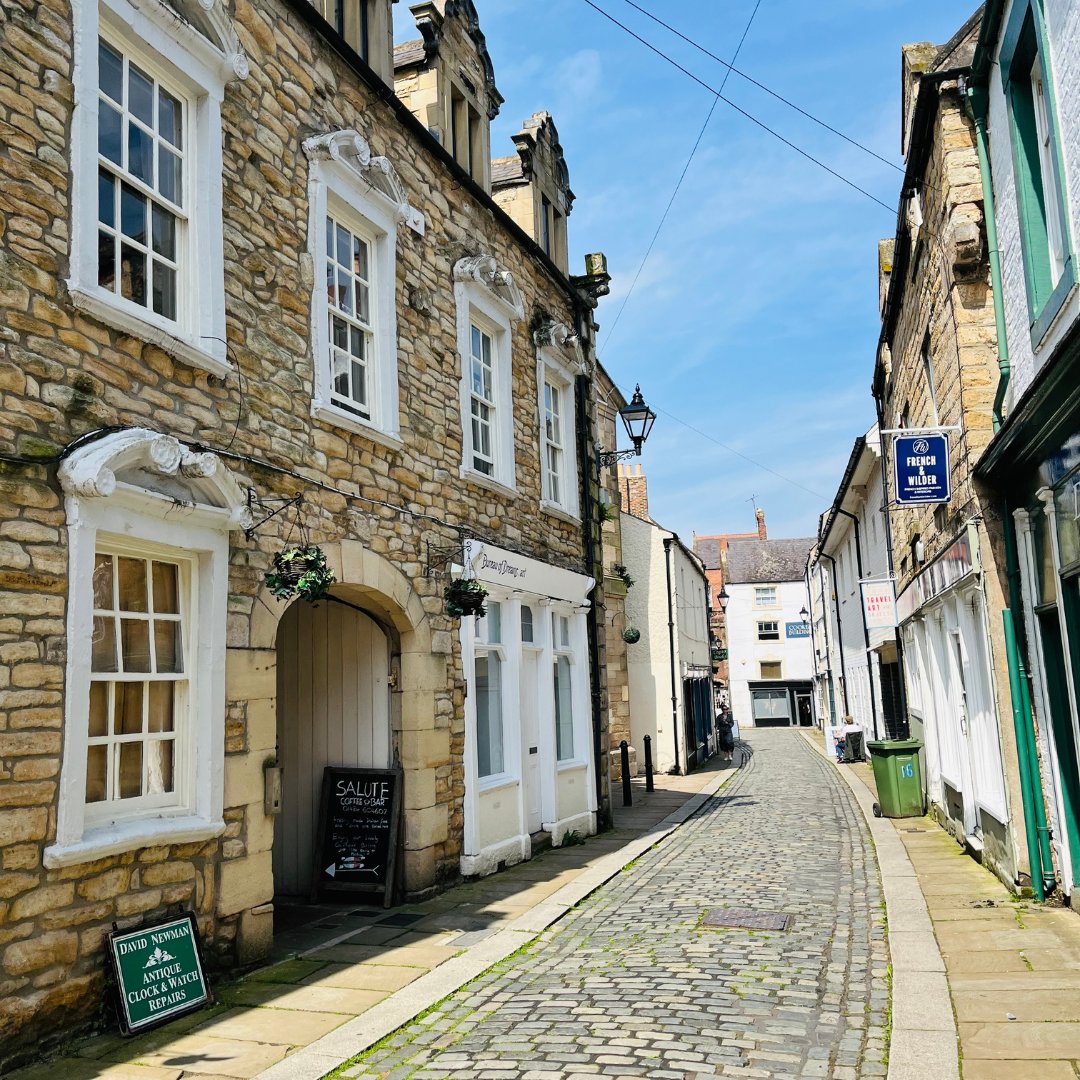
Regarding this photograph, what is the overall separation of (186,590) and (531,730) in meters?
6.06

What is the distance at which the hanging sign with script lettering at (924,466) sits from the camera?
9.01 m

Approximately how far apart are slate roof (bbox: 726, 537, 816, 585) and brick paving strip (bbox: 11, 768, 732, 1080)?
154 feet

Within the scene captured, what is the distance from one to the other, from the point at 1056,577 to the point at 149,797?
600 cm

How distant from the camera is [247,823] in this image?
6.57m

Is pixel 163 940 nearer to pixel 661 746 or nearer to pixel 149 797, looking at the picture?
pixel 149 797

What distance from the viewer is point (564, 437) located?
13.6m

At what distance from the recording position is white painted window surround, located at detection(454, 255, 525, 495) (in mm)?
10469

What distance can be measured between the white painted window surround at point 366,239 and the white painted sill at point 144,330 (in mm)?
1288

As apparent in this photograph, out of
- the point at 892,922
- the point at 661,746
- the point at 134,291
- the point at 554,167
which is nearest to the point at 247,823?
the point at 134,291

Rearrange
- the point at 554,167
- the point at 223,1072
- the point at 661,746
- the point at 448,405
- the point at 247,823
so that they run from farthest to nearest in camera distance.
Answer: the point at 661,746, the point at 554,167, the point at 448,405, the point at 247,823, the point at 223,1072

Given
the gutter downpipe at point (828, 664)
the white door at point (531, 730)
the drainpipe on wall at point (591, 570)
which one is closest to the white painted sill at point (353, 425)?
the white door at point (531, 730)

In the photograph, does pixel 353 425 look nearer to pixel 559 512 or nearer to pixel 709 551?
pixel 559 512

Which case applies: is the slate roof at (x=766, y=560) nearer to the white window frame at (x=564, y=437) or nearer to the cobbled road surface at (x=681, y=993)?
the white window frame at (x=564, y=437)

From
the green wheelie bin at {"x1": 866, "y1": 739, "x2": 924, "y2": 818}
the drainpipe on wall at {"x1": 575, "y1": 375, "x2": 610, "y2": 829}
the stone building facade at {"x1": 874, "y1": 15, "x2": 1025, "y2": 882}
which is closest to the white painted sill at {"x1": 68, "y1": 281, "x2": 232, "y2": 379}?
the stone building facade at {"x1": 874, "y1": 15, "x2": 1025, "y2": 882}
